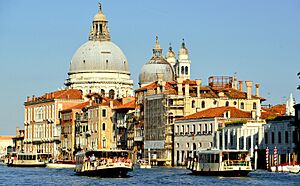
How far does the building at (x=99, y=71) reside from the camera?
18938cm

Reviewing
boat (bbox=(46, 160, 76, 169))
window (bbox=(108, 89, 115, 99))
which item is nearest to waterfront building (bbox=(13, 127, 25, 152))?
window (bbox=(108, 89, 115, 99))

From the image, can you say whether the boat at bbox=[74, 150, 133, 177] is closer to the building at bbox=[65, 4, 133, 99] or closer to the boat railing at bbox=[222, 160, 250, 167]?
the boat railing at bbox=[222, 160, 250, 167]

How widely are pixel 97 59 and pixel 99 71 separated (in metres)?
2.03

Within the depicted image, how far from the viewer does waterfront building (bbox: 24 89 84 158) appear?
17562cm

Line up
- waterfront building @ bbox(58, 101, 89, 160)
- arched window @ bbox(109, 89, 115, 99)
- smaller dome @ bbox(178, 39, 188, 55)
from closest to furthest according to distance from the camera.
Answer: waterfront building @ bbox(58, 101, 89, 160) < smaller dome @ bbox(178, 39, 188, 55) < arched window @ bbox(109, 89, 115, 99)

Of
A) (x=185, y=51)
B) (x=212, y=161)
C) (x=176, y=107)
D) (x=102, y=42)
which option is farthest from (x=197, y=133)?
(x=102, y=42)

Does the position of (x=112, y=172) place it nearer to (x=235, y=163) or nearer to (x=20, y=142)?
(x=235, y=163)

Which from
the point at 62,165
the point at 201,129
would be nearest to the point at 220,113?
the point at 201,129

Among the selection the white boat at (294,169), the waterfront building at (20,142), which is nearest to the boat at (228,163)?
the white boat at (294,169)

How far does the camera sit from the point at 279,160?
4058 inches

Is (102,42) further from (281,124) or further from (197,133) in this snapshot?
(281,124)

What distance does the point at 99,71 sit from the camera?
627 feet

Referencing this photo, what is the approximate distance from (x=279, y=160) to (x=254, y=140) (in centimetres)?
626

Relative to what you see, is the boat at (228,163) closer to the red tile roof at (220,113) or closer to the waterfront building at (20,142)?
the red tile roof at (220,113)
